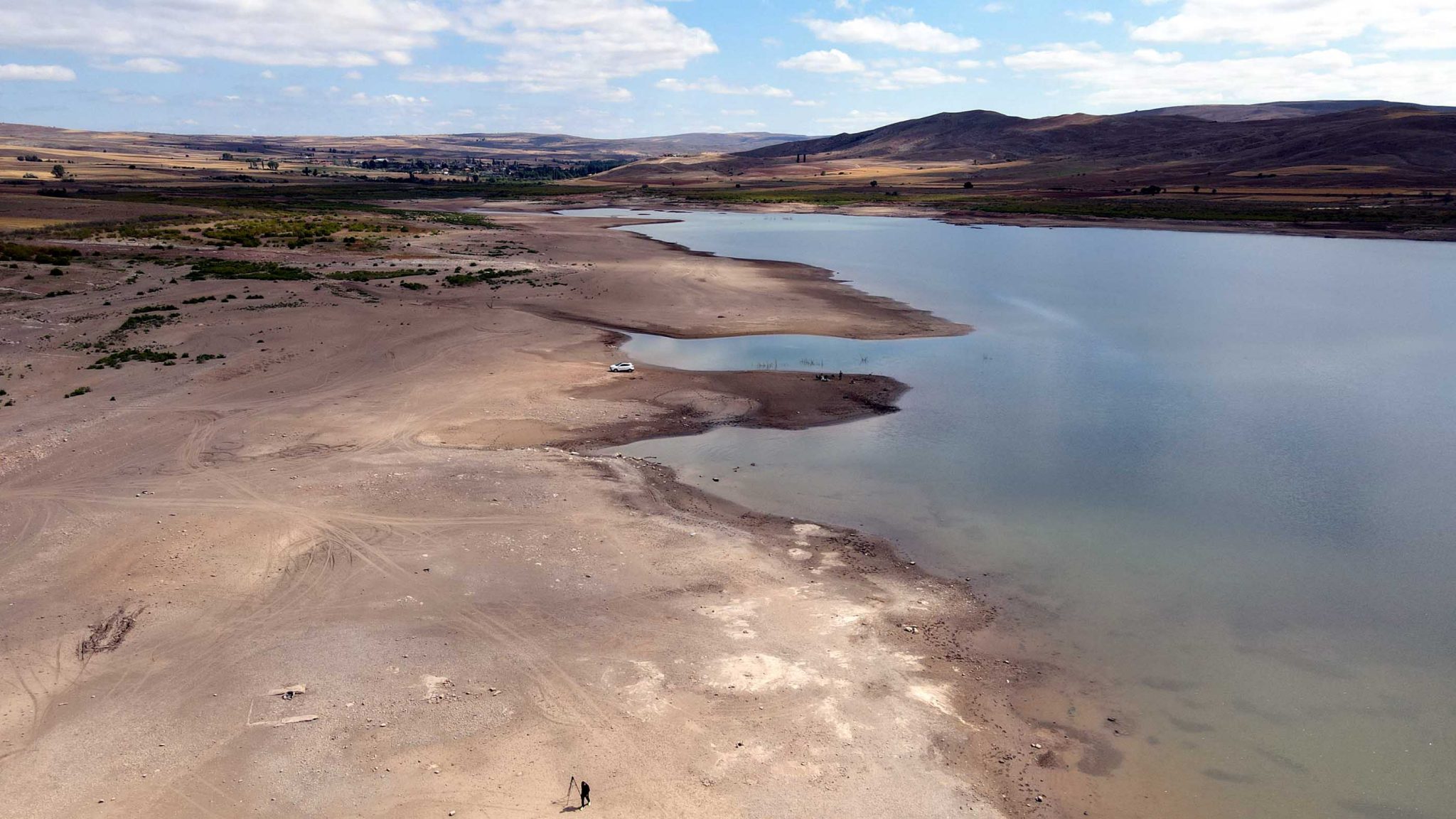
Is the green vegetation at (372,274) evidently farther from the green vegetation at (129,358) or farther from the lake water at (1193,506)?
the lake water at (1193,506)

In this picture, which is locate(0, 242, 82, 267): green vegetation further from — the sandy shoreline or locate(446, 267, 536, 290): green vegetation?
the sandy shoreline

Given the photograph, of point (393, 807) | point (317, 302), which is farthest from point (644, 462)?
point (317, 302)

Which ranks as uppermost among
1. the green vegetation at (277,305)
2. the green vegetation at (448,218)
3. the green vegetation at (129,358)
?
the green vegetation at (448,218)

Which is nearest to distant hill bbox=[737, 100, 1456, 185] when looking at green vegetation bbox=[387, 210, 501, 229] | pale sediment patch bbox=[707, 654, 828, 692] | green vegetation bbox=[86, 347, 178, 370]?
green vegetation bbox=[387, 210, 501, 229]

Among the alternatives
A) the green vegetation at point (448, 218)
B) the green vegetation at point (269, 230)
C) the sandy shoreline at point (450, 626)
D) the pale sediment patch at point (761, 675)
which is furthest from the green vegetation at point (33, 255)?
the pale sediment patch at point (761, 675)

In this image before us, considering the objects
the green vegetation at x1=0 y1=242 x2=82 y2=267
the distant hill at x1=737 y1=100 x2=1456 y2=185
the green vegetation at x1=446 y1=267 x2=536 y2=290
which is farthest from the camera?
the distant hill at x1=737 y1=100 x2=1456 y2=185

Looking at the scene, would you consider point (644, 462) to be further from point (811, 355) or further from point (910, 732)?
point (811, 355)
